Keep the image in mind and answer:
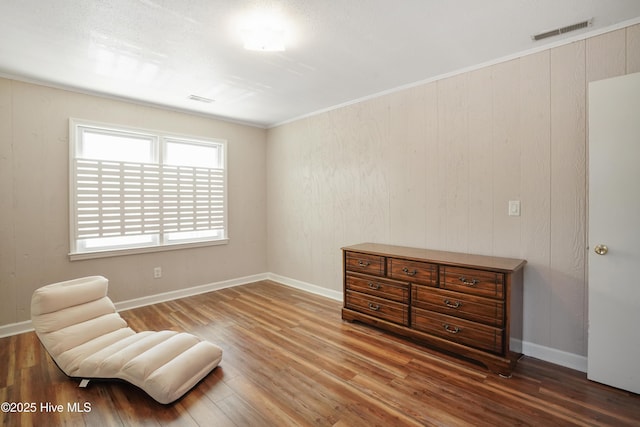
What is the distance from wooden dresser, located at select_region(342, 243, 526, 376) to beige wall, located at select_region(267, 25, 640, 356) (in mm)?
242

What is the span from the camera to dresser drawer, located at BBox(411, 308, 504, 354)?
7.79 ft

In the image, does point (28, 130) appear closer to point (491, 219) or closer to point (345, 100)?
point (345, 100)

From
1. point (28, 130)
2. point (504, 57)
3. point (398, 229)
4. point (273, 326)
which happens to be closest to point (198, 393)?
point (273, 326)

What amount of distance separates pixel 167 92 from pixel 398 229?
10.3 feet

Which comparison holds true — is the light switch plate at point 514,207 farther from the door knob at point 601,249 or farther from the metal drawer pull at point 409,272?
the metal drawer pull at point 409,272

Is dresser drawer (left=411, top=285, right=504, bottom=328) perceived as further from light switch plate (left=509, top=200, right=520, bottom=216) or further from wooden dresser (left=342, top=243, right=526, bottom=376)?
light switch plate (left=509, top=200, right=520, bottom=216)

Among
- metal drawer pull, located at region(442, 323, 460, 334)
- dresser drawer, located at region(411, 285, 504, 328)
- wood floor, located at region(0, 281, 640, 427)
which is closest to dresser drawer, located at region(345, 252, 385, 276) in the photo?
dresser drawer, located at region(411, 285, 504, 328)

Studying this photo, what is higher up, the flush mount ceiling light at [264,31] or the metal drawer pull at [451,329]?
the flush mount ceiling light at [264,31]

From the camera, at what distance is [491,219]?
2832 mm

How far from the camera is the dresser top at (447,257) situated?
243 centimetres

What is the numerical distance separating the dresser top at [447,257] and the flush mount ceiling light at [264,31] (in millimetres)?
2089

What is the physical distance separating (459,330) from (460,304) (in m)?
0.22

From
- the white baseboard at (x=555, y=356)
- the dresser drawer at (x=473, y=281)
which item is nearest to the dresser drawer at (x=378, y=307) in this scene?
the dresser drawer at (x=473, y=281)

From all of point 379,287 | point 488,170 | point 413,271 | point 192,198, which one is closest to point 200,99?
point 192,198
